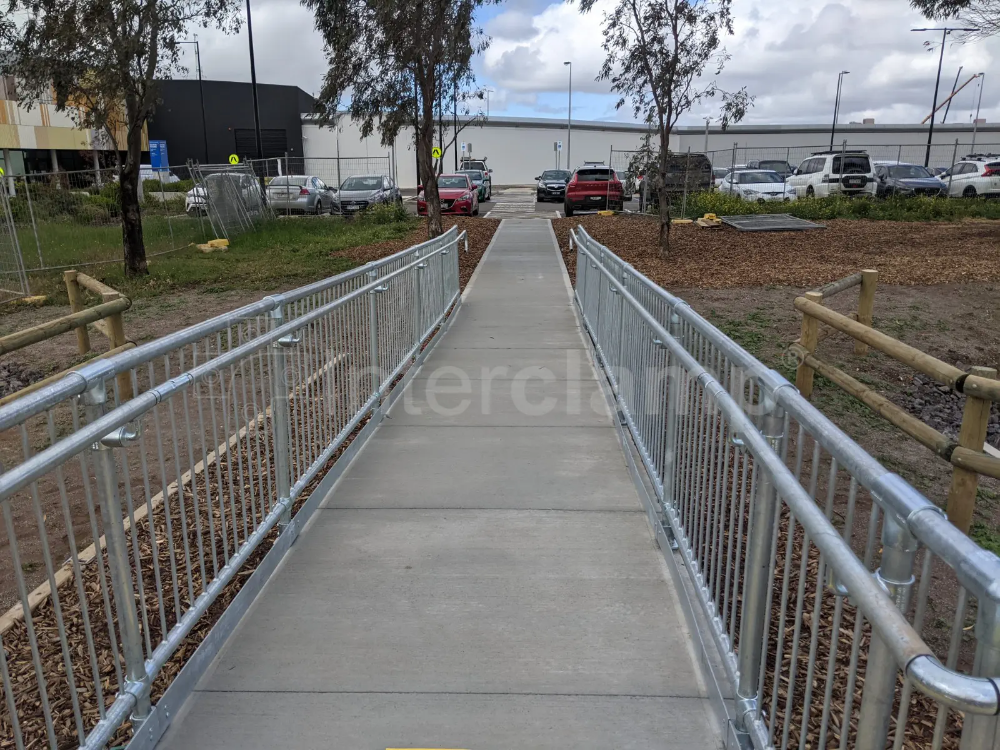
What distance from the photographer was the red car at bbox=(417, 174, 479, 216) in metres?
27.8

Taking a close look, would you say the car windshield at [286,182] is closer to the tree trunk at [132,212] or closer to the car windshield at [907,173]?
the tree trunk at [132,212]

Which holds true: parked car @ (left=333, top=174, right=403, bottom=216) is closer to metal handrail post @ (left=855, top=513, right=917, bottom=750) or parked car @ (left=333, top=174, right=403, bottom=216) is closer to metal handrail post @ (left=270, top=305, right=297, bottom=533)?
metal handrail post @ (left=270, top=305, right=297, bottom=533)

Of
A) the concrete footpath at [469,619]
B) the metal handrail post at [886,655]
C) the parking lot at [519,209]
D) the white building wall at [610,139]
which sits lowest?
the concrete footpath at [469,619]

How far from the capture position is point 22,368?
9.57m

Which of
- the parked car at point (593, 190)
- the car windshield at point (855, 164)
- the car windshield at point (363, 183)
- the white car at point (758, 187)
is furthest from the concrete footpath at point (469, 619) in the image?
the car windshield at point (855, 164)

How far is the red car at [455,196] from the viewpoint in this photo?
27781 millimetres

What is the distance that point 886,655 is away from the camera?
1.65 meters

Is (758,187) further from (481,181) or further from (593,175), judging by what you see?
(481,181)

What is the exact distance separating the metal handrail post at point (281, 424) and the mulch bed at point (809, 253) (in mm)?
10219

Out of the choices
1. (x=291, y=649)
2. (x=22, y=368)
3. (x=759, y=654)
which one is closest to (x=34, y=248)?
(x=22, y=368)

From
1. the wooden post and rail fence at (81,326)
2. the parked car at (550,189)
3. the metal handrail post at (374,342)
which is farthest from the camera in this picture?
the parked car at (550,189)

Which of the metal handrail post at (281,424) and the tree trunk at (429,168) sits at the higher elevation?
the tree trunk at (429,168)

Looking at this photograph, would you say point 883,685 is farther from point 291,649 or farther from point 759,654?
point 291,649

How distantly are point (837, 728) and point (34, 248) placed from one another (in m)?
17.6
